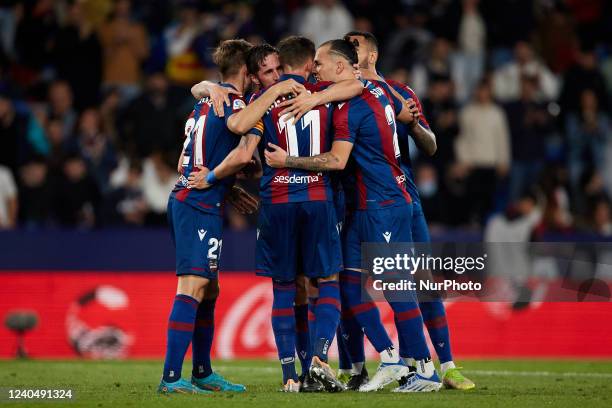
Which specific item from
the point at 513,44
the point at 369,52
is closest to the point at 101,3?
the point at 513,44

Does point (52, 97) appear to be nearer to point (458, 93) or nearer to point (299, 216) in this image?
point (458, 93)

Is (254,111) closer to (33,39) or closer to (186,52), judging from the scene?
(186,52)

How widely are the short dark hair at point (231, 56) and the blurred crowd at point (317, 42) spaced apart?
22.7 feet

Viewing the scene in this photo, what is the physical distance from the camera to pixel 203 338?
951 cm

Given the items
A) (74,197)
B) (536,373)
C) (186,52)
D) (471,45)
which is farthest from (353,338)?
(471,45)

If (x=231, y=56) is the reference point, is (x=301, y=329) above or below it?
below

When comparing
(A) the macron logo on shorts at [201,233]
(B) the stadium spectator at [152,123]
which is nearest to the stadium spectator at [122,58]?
(B) the stadium spectator at [152,123]

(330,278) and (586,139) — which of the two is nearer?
(330,278)

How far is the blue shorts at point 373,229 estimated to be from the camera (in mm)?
9289

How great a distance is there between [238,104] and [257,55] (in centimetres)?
51

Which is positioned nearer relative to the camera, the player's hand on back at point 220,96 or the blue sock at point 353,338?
the player's hand on back at point 220,96

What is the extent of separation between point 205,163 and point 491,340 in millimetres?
7210

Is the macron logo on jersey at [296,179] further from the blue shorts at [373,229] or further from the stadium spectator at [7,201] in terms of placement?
the stadium spectator at [7,201]

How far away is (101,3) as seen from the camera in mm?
19062
